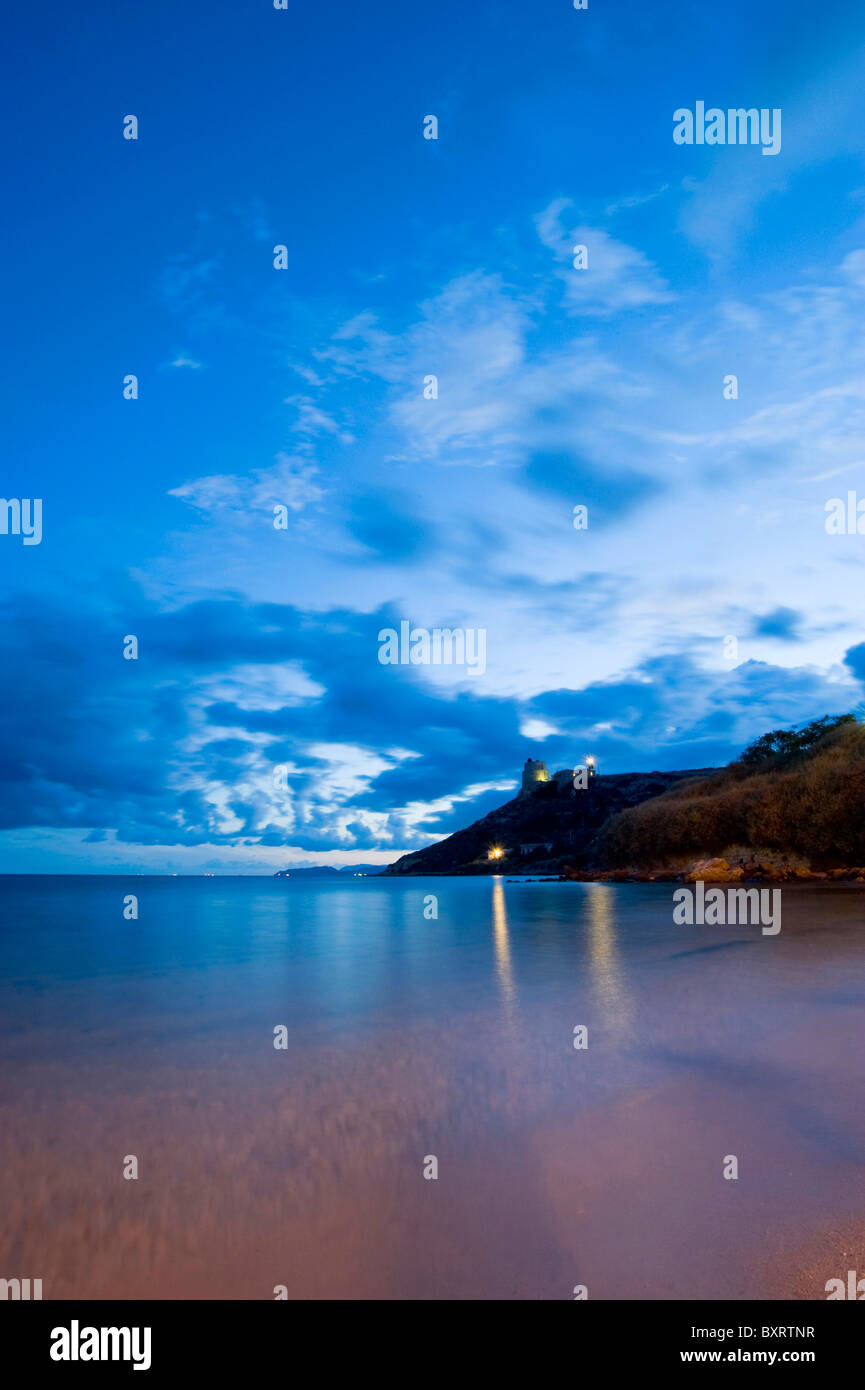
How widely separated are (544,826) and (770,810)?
9423cm

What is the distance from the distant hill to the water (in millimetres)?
107658

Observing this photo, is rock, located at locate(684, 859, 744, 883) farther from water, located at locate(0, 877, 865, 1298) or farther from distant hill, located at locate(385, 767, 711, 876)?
distant hill, located at locate(385, 767, 711, 876)

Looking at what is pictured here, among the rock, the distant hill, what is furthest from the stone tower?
the rock

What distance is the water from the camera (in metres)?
3.76

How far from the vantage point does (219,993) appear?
490 inches

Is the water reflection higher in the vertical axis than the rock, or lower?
higher

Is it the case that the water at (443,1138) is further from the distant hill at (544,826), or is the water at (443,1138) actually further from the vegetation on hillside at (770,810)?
the distant hill at (544,826)

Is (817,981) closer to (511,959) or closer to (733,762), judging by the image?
(511,959)

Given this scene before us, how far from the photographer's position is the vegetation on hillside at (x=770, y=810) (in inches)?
2064

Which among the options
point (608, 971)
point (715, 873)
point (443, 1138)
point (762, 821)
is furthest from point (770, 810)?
point (443, 1138)

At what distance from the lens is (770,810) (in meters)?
57.2

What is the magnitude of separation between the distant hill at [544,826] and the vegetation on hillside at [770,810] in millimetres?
41389

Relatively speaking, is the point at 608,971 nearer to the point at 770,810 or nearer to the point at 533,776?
the point at 770,810

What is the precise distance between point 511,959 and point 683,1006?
6.51m
